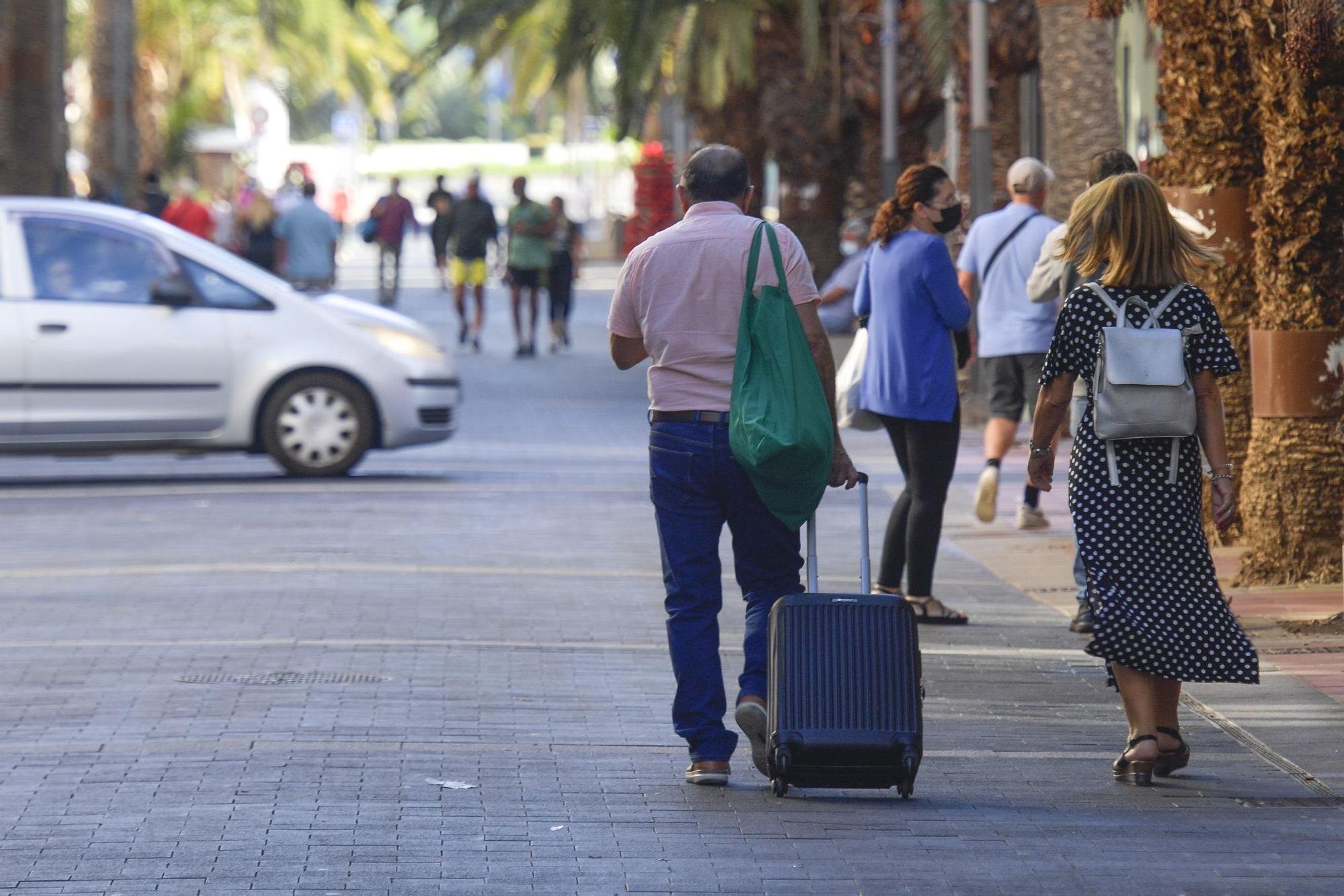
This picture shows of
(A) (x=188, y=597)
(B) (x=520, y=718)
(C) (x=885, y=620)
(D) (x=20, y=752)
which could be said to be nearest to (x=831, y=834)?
(C) (x=885, y=620)

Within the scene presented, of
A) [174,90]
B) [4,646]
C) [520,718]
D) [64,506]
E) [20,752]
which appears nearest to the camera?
→ [20,752]

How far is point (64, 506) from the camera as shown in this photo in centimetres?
1308

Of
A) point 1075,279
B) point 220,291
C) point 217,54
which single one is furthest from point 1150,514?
point 217,54

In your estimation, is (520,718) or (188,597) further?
(188,597)

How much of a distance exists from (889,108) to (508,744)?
16239 mm

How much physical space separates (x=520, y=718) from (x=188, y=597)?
2.93 m

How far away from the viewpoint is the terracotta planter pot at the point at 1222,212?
32.6 feet

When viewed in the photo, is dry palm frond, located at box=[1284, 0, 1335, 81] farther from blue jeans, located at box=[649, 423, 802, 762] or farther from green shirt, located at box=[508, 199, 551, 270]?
green shirt, located at box=[508, 199, 551, 270]

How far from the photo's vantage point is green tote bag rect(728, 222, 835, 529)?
19.2ft

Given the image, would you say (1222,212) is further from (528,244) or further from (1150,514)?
(528,244)

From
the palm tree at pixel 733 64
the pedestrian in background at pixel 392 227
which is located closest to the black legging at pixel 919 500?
the palm tree at pixel 733 64

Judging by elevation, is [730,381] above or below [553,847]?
above

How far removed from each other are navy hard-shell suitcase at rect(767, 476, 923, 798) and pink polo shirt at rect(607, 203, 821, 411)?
643 mm

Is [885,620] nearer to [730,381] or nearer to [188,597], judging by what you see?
[730,381]
